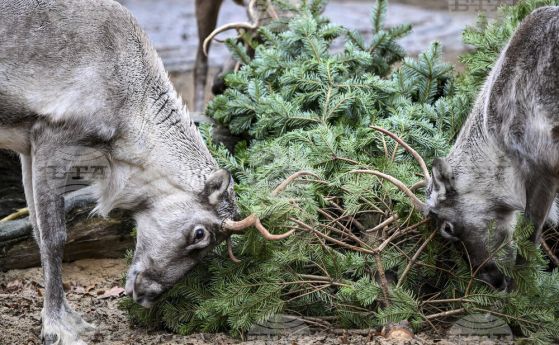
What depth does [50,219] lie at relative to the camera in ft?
18.8

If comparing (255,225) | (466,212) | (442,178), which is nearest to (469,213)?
(466,212)

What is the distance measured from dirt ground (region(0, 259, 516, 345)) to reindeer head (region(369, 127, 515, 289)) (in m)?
0.61

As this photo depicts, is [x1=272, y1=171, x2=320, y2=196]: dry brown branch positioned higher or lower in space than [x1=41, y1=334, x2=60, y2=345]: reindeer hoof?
higher

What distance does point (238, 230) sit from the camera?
5.64 metres

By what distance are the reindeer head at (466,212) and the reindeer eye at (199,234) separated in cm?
116

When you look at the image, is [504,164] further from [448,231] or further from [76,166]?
[76,166]

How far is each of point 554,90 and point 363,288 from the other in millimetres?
1657

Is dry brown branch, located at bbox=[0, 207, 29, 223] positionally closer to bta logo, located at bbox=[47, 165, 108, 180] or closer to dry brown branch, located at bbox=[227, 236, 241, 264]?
bta logo, located at bbox=[47, 165, 108, 180]

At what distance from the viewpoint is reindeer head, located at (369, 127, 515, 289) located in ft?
19.1

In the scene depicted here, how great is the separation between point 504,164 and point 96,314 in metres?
2.94

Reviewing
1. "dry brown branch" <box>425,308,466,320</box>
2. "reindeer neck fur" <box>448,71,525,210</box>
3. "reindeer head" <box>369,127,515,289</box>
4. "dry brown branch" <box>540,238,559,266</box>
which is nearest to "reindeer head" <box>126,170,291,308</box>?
"reindeer head" <box>369,127,515,289</box>

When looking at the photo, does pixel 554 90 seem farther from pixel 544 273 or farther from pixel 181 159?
pixel 181 159

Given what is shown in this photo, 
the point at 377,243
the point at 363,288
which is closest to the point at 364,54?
the point at 377,243

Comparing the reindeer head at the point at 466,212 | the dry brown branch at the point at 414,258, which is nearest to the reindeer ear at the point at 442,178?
the reindeer head at the point at 466,212
